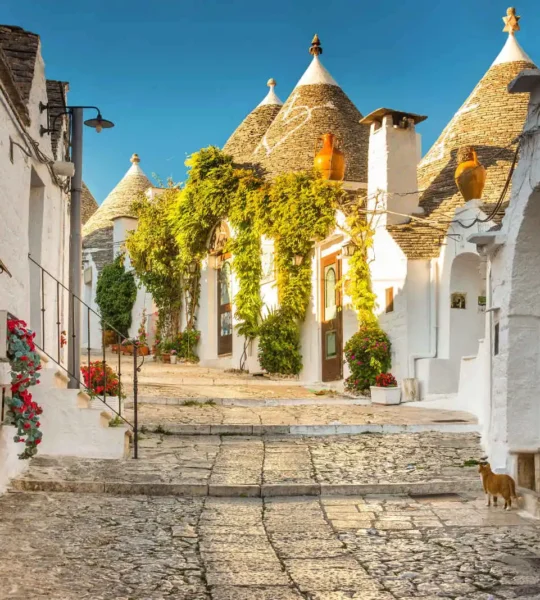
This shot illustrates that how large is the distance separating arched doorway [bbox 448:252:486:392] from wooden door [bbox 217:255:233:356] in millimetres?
6990

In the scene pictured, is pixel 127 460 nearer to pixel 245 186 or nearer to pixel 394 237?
pixel 394 237

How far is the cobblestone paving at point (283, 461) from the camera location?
7586 millimetres

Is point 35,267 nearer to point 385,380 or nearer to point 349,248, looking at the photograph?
point 385,380

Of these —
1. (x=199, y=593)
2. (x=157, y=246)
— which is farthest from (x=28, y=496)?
(x=157, y=246)

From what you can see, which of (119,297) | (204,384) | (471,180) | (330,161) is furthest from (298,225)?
(119,297)

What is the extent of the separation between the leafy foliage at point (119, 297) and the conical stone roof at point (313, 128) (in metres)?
7.79

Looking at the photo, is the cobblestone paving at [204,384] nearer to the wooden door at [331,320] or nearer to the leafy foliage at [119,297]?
the wooden door at [331,320]

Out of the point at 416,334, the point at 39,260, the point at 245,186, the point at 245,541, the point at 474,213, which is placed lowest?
the point at 245,541

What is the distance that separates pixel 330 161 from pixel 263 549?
12.1 meters

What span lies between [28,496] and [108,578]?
241 cm

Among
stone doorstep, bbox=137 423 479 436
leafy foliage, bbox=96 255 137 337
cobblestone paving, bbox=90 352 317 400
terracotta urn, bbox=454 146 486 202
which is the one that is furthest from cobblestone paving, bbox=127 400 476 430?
leafy foliage, bbox=96 255 137 337

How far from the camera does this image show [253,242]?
57.9 ft

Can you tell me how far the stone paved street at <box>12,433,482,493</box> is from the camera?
298 inches

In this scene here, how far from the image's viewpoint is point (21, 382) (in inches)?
263
